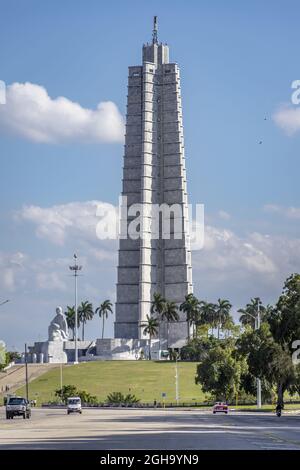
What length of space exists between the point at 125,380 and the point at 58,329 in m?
45.4

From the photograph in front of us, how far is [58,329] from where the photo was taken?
612 feet

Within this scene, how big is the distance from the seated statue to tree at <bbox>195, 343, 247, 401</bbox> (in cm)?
7414

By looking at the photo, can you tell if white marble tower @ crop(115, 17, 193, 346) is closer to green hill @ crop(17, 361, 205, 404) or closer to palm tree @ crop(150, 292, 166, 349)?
palm tree @ crop(150, 292, 166, 349)

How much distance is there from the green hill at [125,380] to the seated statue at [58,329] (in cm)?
2031

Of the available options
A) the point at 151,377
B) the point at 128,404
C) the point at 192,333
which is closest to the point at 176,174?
the point at 192,333

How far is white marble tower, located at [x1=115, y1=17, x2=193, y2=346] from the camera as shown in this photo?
599 ft

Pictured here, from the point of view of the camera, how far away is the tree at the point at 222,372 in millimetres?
112375

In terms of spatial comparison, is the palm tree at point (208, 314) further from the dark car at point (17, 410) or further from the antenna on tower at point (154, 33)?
the dark car at point (17, 410)

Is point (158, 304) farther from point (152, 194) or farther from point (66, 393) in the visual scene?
point (66, 393)

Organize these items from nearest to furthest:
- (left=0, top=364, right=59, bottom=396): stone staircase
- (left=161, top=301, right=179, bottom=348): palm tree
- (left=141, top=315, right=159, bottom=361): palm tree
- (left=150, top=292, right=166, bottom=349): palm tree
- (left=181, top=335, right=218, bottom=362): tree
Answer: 1. (left=0, top=364, right=59, bottom=396): stone staircase
2. (left=181, top=335, right=218, bottom=362): tree
3. (left=150, top=292, right=166, bottom=349): palm tree
4. (left=141, top=315, right=159, bottom=361): palm tree
5. (left=161, top=301, right=179, bottom=348): palm tree

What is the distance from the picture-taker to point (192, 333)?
628 feet

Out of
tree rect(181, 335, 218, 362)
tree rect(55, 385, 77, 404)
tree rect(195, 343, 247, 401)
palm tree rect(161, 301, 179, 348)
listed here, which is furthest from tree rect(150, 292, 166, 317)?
tree rect(195, 343, 247, 401)

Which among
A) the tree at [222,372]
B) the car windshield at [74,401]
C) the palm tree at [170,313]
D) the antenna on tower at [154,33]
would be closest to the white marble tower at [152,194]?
the palm tree at [170,313]
